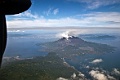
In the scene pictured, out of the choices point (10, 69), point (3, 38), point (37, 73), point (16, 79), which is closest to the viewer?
point (3, 38)

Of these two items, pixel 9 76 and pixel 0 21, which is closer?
pixel 0 21

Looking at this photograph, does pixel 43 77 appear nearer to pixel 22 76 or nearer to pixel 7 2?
pixel 22 76

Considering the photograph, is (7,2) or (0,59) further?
(0,59)

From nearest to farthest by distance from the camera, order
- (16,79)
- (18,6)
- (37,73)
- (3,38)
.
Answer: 1. (18,6)
2. (3,38)
3. (16,79)
4. (37,73)

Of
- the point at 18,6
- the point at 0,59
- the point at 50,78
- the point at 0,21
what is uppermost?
the point at 18,6

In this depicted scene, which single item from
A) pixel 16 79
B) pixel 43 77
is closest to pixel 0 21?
pixel 16 79

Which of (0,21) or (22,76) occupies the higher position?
(0,21)

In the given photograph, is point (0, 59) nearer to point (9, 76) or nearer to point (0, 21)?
point (0, 21)

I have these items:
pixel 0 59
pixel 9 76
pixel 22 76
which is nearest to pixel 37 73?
pixel 22 76

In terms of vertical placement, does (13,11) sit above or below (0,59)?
above
